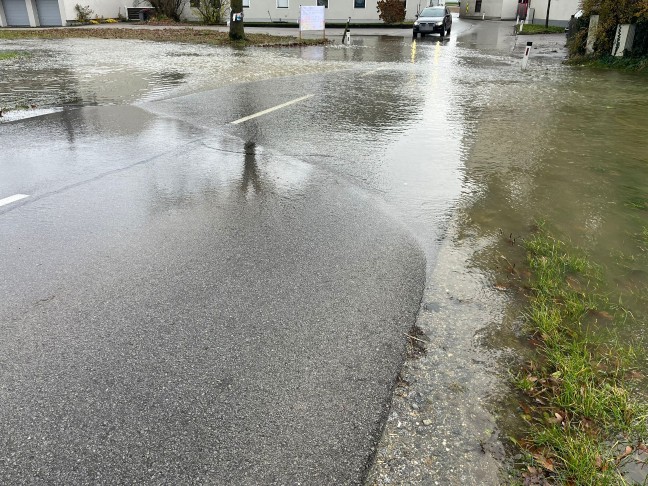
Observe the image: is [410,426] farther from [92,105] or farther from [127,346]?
[92,105]

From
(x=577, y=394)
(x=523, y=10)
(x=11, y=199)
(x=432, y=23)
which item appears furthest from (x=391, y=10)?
(x=577, y=394)

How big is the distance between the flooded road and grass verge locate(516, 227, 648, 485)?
17cm

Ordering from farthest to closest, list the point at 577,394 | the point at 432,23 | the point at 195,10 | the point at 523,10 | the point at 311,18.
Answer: the point at 523,10, the point at 195,10, the point at 432,23, the point at 311,18, the point at 577,394

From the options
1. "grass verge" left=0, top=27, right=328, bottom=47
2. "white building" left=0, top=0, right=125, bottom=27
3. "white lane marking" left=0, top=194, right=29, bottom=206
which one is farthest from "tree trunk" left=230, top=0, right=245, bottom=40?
"white lane marking" left=0, top=194, right=29, bottom=206

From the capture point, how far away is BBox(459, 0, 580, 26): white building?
1716 inches

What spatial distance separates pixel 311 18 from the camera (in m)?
31.6

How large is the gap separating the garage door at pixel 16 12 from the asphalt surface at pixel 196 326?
46.7 m

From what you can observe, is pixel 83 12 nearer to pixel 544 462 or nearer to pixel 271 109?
pixel 271 109

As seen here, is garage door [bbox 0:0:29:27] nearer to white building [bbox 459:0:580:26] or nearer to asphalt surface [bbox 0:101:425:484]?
white building [bbox 459:0:580:26]

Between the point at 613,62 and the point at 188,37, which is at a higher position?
the point at 188,37

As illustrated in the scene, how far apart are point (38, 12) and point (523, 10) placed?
43479 mm

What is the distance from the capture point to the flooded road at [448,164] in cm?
280

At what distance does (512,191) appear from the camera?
19.9 feet

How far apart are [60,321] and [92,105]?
847 centimetres
